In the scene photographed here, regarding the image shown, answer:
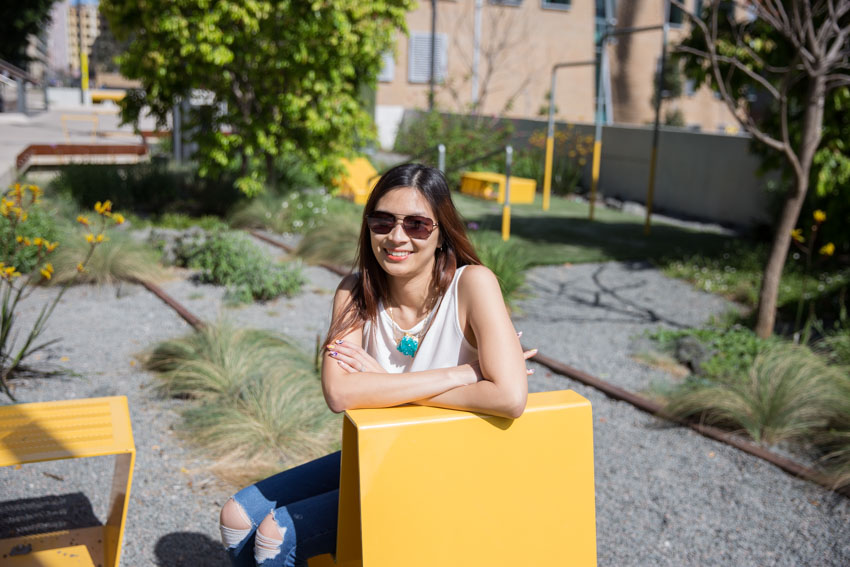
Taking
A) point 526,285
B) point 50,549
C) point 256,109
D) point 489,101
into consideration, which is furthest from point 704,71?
point 489,101

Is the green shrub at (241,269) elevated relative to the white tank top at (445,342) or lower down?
lower down

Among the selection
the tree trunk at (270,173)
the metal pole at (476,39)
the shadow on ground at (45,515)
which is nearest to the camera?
the shadow on ground at (45,515)

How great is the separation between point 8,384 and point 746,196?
34.4ft

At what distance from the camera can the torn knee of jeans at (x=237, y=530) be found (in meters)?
2.15

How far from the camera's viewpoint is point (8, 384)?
4402mm

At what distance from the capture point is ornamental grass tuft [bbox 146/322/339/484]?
3.68m

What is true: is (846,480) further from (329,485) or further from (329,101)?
(329,101)

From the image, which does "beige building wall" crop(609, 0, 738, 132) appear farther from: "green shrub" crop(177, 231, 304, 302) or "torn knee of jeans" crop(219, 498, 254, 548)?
"torn knee of jeans" crop(219, 498, 254, 548)

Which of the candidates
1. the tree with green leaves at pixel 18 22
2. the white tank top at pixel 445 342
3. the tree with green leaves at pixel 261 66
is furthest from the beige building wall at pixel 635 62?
Answer: the white tank top at pixel 445 342

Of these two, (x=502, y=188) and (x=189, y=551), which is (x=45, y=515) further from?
(x=502, y=188)

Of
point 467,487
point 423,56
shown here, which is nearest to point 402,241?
point 467,487

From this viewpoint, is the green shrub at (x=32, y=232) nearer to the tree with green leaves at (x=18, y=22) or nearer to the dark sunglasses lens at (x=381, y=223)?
the dark sunglasses lens at (x=381, y=223)

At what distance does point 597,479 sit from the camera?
374cm

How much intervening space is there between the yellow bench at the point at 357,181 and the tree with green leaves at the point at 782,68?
4.64 m
